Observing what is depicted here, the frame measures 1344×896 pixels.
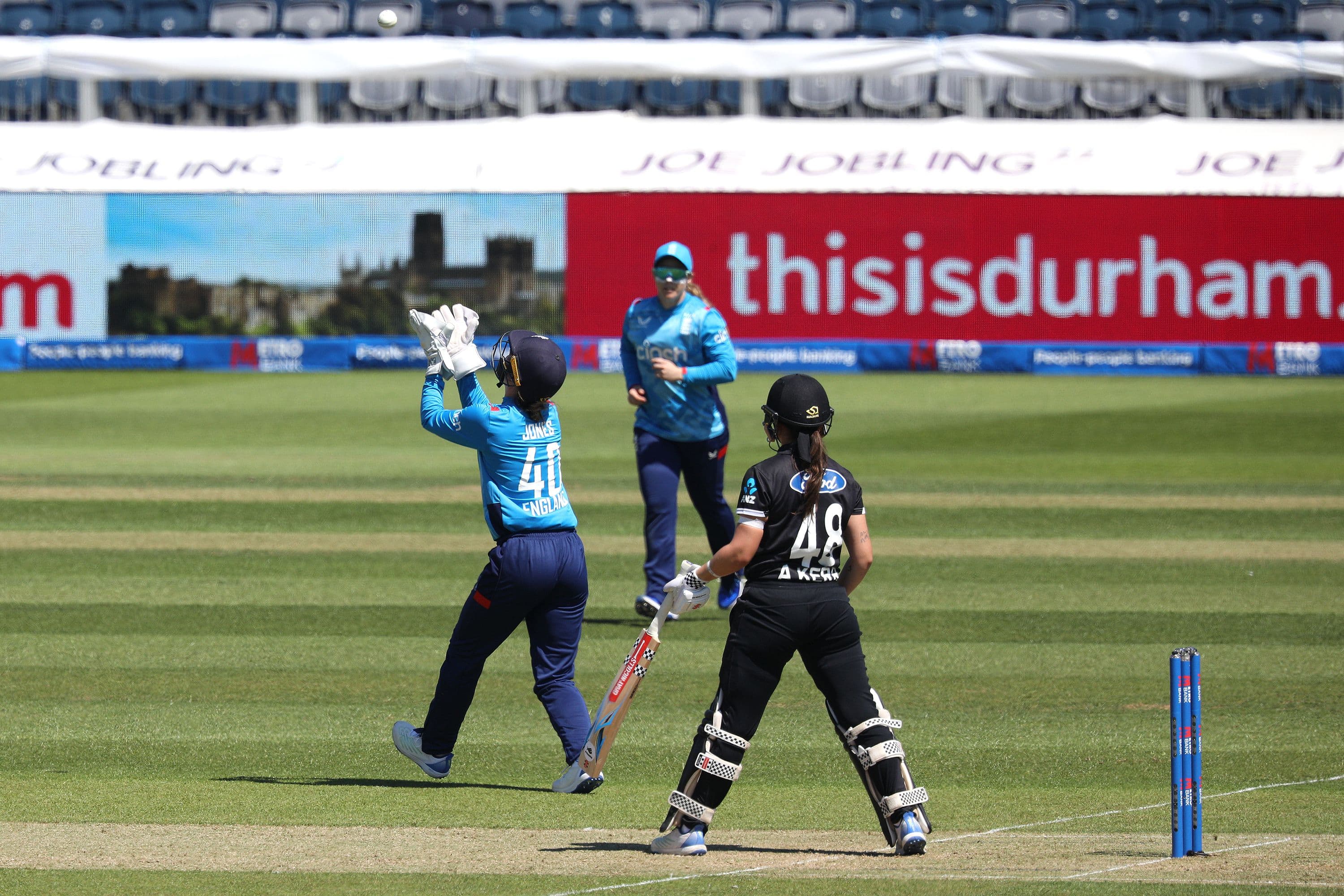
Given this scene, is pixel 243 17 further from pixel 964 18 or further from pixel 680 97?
pixel 964 18

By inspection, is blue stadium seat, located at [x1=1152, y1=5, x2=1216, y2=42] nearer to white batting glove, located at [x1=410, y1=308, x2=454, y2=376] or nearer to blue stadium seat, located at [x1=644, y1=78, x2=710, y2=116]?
blue stadium seat, located at [x1=644, y1=78, x2=710, y2=116]

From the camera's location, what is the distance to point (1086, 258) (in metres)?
34.0

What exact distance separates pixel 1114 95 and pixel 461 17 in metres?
15.0

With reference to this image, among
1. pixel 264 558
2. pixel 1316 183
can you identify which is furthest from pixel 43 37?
pixel 264 558

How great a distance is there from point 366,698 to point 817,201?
1040 inches

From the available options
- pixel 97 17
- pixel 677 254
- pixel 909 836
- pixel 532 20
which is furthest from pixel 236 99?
pixel 909 836

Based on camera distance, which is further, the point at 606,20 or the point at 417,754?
the point at 606,20

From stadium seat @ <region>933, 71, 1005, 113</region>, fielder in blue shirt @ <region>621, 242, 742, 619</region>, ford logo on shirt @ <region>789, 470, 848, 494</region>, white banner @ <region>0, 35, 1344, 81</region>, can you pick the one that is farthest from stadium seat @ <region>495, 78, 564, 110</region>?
ford logo on shirt @ <region>789, 470, 848, 494</region>

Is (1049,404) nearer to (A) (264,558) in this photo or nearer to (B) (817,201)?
(B) (817,201)

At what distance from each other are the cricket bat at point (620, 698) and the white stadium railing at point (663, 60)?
3346cm

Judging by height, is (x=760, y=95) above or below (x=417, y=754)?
above

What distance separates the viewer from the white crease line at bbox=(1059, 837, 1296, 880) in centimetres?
582

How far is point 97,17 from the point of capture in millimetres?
42188

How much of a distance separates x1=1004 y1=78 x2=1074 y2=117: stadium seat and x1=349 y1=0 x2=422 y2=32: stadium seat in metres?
13.7
